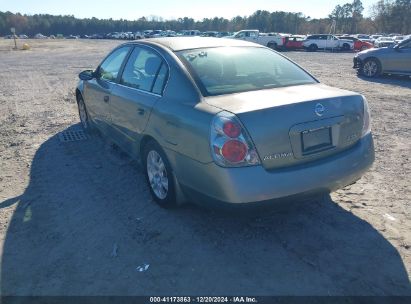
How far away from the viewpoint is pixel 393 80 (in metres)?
12.6

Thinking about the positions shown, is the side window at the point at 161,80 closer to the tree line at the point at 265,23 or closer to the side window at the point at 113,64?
the side window at the point at 113,64

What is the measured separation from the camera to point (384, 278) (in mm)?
2764

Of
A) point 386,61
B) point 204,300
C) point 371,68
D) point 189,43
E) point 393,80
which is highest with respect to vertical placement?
point 189,43

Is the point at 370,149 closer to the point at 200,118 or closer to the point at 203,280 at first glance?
the point at 200,118

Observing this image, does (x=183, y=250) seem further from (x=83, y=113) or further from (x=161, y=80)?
(x=83, y=113)

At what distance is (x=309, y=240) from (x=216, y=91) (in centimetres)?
157

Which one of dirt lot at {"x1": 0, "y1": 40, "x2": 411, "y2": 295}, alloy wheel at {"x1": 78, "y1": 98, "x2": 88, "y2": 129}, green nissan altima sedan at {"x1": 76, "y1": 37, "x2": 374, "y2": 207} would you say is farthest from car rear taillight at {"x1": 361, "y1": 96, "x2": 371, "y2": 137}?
alloy wheel at {"x1": 78, "y1": 98, "x2": 88, "y2": 129}

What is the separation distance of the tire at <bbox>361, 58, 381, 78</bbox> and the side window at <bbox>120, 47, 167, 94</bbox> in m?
11.2

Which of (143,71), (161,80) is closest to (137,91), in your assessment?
(143,71)

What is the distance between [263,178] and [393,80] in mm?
11784

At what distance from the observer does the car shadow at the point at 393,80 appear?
38.4 feet

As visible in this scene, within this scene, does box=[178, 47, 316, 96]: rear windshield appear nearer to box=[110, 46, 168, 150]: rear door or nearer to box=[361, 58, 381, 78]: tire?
box=[110, 46, 168, 150]: rear door

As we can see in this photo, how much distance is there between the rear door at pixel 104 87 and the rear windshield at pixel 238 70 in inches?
55.5

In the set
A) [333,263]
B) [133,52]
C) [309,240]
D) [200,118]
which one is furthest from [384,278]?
[133,52]
